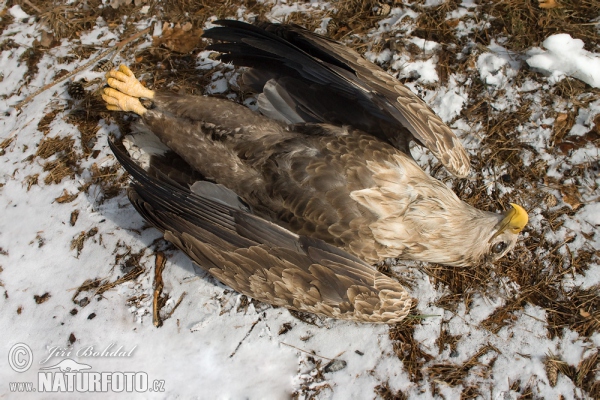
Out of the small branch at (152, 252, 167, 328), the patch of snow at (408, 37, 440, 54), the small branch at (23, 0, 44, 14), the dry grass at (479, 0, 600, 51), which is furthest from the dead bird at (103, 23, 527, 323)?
the small branch at (23, 0, 44, 14)

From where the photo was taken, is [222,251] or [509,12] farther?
[509,12]

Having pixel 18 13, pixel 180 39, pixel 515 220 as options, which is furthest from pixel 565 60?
pixel 18 13

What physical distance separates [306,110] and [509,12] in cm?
207

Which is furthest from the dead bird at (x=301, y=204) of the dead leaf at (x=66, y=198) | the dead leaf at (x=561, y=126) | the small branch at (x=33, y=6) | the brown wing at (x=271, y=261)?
the small branch at (x=33, y=6)

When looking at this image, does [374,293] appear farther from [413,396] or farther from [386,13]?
[386,13]

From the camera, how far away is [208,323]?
3.06 meters

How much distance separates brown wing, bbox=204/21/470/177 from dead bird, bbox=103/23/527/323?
0.06ft

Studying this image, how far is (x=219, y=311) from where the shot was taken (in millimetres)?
3086

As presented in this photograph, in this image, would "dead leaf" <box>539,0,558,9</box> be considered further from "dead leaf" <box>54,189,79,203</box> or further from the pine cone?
"dead leaf" <box>54,189,79,203</box>

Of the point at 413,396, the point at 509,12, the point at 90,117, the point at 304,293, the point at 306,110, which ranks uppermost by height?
the point at 509,12

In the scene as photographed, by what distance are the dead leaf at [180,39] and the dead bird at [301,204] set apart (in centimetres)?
100

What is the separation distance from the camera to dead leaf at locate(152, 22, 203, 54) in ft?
12.7

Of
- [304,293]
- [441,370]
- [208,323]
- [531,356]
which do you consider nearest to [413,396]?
[441,370]

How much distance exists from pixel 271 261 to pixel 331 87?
1.22 metres
